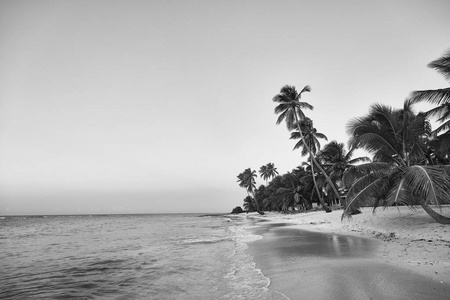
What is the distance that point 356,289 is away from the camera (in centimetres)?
484

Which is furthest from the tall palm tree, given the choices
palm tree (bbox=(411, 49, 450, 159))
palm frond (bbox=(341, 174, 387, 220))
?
palm frond (bbox=(341, 174, 387, 220))

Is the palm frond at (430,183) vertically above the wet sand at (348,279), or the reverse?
the palm frond at (430,183)

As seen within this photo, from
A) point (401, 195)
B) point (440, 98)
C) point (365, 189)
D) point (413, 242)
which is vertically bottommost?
point (413, 242)

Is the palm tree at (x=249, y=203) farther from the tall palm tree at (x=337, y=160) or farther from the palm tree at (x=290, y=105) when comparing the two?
the palm tree at (x=290, y=105)

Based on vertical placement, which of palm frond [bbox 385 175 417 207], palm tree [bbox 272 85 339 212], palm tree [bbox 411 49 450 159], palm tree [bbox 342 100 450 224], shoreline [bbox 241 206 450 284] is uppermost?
palm tree [bbox 272 85 339 212]

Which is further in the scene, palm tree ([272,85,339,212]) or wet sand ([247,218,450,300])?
palm tree ([272,85,339,212])

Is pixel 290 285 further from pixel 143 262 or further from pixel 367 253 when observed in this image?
pixel 143 262

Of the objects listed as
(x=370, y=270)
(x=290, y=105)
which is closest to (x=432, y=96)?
(x=370, y=270)

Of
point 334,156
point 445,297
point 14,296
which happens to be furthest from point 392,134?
point 334,156

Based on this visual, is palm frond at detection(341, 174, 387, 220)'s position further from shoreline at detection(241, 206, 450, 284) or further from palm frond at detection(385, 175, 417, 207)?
shoreline at detection(241, 206, 450, 284)

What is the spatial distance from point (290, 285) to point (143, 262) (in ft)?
24.1

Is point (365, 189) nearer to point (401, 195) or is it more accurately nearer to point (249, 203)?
point (401, 195)

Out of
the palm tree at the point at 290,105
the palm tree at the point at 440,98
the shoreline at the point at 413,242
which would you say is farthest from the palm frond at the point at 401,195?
the palm tree at the point at 290,105

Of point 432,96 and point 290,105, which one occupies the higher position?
point 290,105
